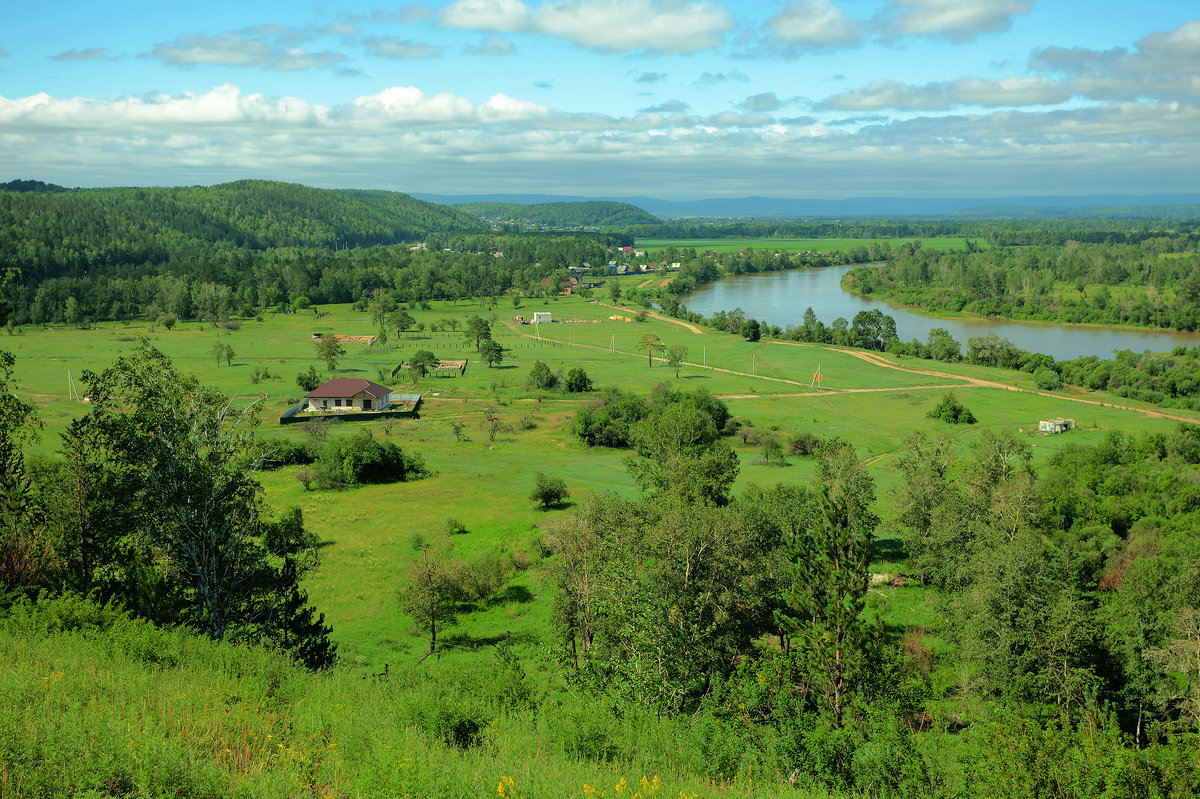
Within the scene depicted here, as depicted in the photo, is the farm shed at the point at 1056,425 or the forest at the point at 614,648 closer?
the forest at the point at 614,648

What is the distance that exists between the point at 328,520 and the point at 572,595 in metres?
16.6

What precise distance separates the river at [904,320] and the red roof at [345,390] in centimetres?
5905

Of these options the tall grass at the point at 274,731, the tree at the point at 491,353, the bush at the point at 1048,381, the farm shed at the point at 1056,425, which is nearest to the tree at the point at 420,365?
the tree at the point at 491,353

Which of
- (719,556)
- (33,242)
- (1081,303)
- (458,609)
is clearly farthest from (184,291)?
(1081,303)

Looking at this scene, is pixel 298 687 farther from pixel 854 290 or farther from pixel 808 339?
pixel 854 290

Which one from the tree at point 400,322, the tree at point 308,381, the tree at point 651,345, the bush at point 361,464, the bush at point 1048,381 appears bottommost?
the bush at point 361,464

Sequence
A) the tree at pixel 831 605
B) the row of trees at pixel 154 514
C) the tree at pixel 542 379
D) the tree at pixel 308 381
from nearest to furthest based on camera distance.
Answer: the row of trees at pixel 154 514, the tree at pixel 831 605, the tree at pixel 308 381, the tree at pixel 542 379

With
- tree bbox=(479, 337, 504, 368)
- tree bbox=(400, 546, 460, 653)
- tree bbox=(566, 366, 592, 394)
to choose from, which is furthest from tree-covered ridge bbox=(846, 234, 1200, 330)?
tree bbox=(400, 546, 460, 653)

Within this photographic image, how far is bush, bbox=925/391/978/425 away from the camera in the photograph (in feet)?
171

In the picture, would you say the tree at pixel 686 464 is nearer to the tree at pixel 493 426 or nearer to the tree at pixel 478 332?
the tree at pixel 493 426

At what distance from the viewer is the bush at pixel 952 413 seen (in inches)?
2056

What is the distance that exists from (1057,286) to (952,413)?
9158 centimetres

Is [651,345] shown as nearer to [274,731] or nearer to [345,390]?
[345,390]

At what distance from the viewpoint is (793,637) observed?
16.4 metres
